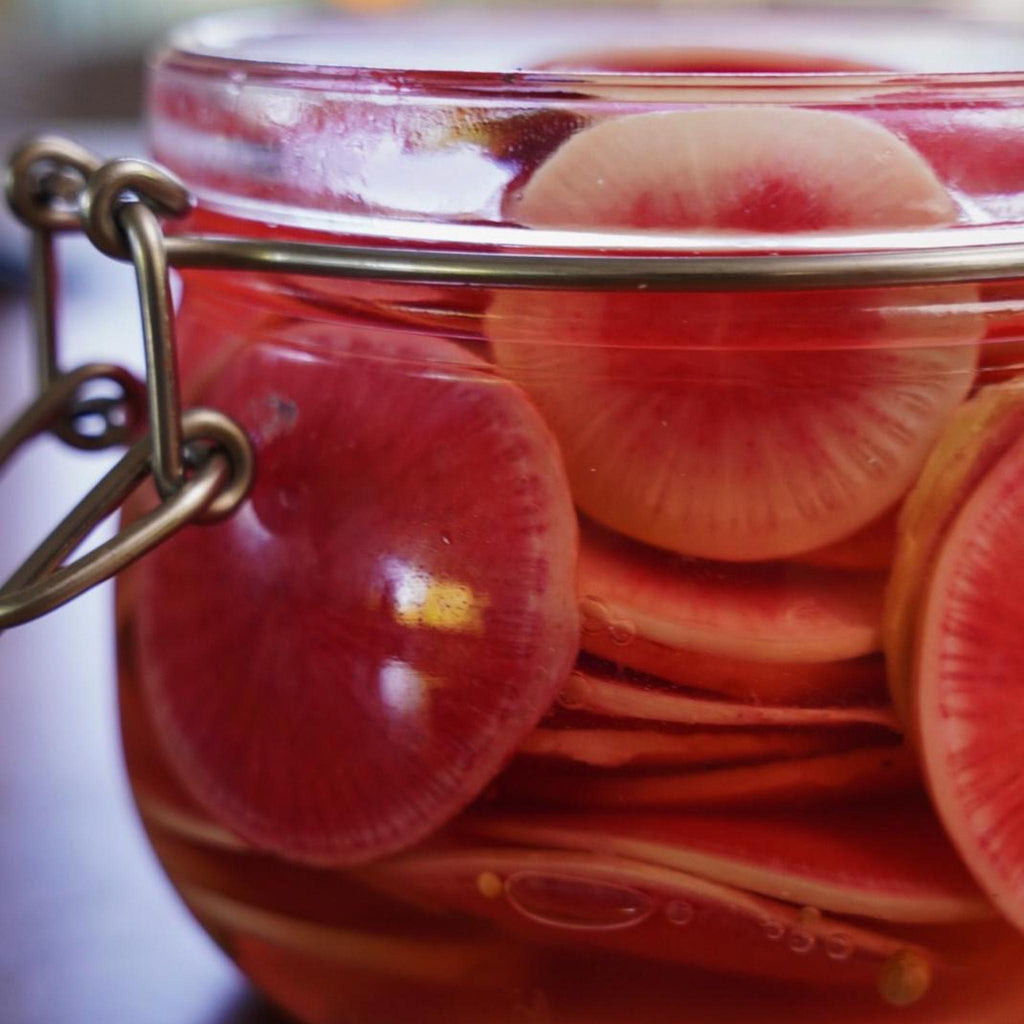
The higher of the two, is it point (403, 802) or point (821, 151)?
point (821, 151)

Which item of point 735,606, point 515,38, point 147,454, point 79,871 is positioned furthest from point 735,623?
point 515,38

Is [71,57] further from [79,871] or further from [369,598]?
[369,598]

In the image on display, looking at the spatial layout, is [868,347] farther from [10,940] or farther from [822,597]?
[10,940]

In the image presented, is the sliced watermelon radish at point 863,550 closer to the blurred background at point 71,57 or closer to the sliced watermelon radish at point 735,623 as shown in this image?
the sliced watermelon radish at point 735,623

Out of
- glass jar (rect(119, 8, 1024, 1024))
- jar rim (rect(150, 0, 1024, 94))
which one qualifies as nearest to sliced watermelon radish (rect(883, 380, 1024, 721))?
glass jar (rect(119, 8, 1024, 1024))

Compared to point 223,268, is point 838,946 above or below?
below

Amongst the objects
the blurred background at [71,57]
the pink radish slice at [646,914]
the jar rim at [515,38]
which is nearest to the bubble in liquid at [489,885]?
the pink radish slice at [646,914]

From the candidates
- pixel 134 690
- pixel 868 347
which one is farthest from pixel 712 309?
pixel 134 690

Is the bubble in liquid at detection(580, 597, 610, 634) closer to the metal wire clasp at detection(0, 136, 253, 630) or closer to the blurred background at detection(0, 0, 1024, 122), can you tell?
Result: the metal wire clasp at detection(0, 136, 253, 630)
